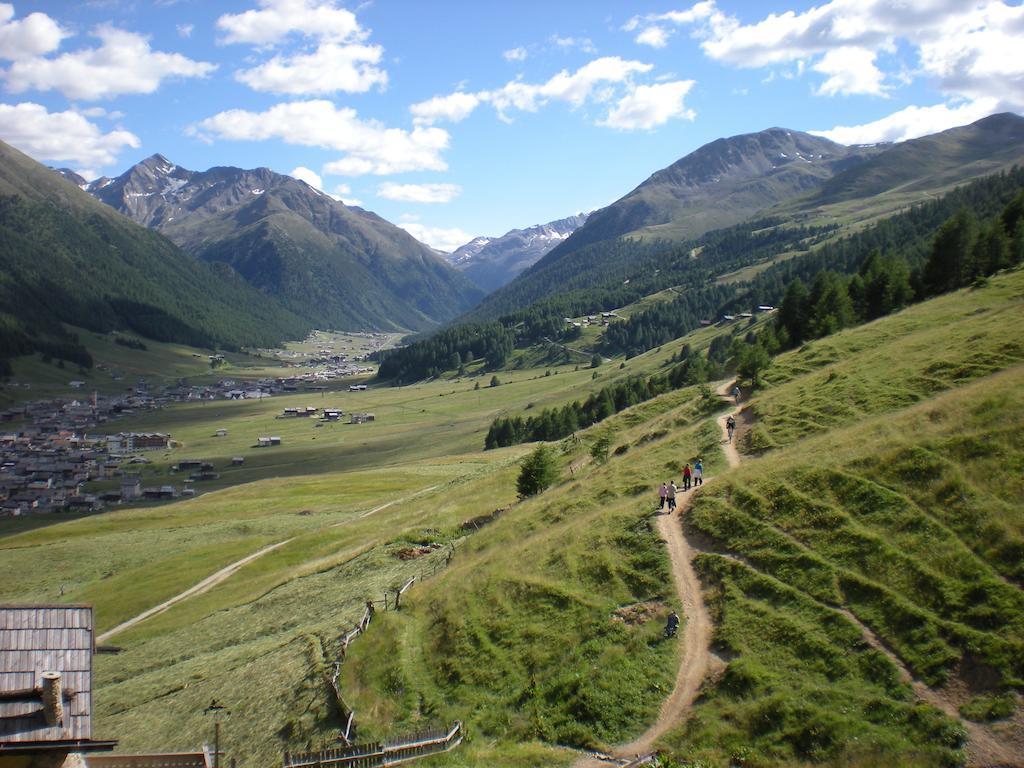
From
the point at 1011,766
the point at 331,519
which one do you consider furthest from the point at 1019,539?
the point at 331,519

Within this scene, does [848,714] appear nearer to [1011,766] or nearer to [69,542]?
[1011,766]

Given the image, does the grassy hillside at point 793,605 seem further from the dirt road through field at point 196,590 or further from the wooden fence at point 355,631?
the dirt road through field at point 196,590

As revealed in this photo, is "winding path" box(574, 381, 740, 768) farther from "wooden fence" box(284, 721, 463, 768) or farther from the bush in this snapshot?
the bush

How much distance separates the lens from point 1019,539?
83.8 feet

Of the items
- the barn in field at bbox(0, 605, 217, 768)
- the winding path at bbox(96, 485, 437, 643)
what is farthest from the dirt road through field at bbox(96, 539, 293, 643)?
the barn in field at bbox(0, 605, 217, 768)

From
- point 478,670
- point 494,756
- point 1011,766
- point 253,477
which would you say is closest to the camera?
point 1011,766

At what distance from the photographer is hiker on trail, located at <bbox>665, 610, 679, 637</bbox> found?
27.1 m

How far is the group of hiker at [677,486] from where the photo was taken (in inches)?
1471

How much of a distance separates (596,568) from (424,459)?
116 m

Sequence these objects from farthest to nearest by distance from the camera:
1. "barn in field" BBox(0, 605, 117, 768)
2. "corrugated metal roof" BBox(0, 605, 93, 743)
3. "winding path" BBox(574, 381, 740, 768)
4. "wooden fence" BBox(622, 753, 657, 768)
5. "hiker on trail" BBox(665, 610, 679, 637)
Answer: "hiker on trail" BBox(665, 610, 679, 637)
"winding path" BBox(574, 381, 740, 768)
"wooden fence" BBox(622, 753, 657, 768)
"corrugated metal roof" BBox(0, 605, 93, 743)
"barn in field" BBox(0, 605, 117, 768)

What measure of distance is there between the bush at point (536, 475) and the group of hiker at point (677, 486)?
19.8 m

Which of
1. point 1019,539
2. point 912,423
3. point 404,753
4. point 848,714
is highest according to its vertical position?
point 912,423

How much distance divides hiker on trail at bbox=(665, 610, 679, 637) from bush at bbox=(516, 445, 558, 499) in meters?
34.6

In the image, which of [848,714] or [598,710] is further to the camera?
[598,710]
